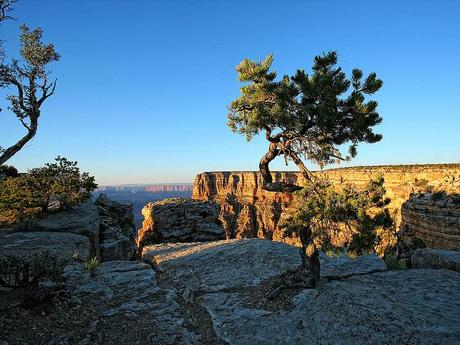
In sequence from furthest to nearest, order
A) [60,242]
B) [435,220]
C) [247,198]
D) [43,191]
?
[247,198] < [435,220] < [43,191] < [60,242]

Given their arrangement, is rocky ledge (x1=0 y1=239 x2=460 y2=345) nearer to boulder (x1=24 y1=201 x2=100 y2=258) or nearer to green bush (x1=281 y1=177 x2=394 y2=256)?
green bush (x1=281 y1=177 x2=394 y2=256)

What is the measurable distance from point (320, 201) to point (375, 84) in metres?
2.99

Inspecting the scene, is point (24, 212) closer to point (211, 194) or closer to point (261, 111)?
point (261, 111)

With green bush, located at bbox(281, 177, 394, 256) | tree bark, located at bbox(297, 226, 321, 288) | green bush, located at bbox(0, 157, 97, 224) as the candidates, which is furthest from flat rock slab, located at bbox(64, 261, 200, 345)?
green bush, located at bbox(0, 157, 97, 224)

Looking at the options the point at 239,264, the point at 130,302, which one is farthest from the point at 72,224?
the point at 239,264

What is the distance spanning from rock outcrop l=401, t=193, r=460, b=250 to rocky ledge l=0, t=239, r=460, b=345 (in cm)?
2008

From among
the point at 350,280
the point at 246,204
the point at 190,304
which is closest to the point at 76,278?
the point at 190,304

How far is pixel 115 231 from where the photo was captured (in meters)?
18.4

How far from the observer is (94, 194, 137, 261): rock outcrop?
1691cm

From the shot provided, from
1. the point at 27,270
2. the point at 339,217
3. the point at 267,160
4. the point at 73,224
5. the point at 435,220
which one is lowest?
the point at 435,220

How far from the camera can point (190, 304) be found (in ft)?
29.6

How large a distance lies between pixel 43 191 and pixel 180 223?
829 cm

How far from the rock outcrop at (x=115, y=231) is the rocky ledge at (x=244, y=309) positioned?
556 cm

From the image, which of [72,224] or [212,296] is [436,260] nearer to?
[212,296]
